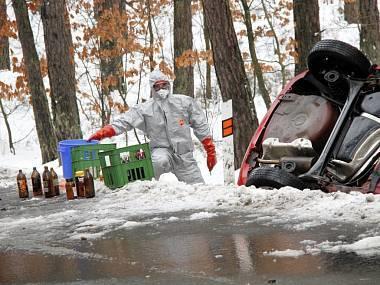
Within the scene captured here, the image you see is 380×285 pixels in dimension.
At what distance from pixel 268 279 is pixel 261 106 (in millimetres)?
19745

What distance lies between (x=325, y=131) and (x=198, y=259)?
2.98 metres

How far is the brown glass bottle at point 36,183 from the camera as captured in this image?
948 cm

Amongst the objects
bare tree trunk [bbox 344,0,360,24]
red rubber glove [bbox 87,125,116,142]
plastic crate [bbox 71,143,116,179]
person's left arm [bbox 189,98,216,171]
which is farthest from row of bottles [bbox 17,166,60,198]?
bare tree trunk [bbox 344,0,360,24]

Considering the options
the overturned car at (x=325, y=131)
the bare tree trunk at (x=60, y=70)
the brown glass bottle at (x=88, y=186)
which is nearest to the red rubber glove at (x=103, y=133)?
the brown glass bottle at (x=88, y=186)

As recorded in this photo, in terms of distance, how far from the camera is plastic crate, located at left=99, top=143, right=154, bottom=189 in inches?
352

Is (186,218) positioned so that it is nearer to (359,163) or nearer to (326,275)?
(359,163)

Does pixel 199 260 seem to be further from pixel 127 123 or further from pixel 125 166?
pixel 127 123

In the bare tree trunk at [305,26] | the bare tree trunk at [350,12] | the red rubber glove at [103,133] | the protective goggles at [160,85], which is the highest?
the bare tree trunk at [350,12]

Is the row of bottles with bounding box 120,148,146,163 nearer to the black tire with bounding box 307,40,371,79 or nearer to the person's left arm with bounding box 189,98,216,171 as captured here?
the person's left arm with bounding box 189,98,216,171

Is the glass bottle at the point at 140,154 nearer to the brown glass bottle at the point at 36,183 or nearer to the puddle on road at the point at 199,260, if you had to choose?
the brown glass bottle at the point at 36,183

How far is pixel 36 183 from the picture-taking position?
952 cm

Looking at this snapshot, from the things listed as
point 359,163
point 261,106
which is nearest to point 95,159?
point 359,163

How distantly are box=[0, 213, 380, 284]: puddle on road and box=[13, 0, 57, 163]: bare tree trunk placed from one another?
35.5 ft

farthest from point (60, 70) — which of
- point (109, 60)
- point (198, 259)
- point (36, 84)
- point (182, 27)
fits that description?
point (198, 259)
